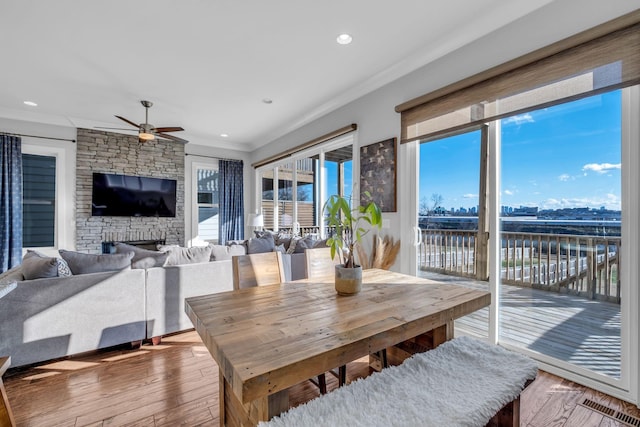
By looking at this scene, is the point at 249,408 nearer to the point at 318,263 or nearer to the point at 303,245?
the point at 318,263

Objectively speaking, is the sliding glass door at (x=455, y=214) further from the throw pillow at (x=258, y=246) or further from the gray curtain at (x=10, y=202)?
the gray curtain at (x=10, y=202)

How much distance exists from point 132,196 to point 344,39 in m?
4.79

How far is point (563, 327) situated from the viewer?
85.7 inches

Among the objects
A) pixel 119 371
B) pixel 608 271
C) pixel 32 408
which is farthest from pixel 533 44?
pixel 32 408

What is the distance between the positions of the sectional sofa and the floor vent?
9.56 feet

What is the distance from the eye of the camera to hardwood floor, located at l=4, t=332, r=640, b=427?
1.69 metres

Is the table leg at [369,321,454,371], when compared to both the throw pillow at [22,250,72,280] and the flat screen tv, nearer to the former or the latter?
the throw pillow at [22,250,72,280]

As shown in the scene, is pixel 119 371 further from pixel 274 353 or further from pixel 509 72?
pixel 509 72

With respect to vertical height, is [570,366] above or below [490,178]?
below

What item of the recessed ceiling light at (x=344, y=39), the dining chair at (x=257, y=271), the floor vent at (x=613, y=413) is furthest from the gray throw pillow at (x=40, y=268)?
the floor vent at (x=613, y=413)

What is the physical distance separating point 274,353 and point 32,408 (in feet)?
6.45

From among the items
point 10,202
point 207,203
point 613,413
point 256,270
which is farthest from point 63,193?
point 613,413

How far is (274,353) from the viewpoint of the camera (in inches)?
36.6

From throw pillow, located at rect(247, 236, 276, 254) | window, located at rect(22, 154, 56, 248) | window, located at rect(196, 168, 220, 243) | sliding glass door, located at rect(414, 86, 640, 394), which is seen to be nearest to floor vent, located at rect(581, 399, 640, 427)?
sliding glass door, located at rect(414, 86, 640, 394)
